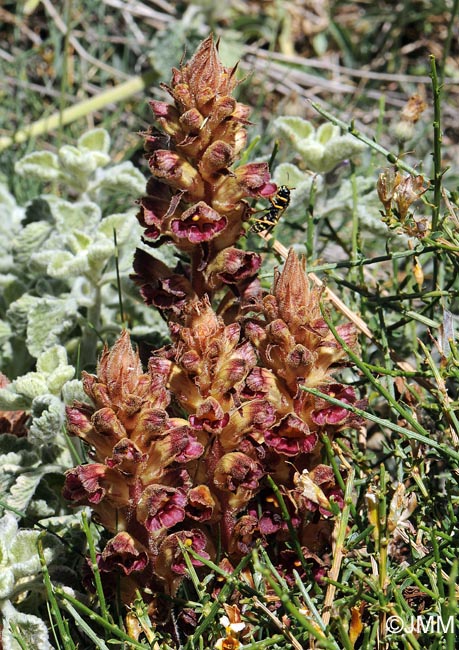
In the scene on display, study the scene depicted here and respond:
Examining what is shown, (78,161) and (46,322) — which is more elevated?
(78,161)

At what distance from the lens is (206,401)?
1778 mm

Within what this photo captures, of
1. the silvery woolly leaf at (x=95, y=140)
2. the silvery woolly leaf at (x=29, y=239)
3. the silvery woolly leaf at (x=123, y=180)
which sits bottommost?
the silvery woolly leaf at (x=29, y=239)

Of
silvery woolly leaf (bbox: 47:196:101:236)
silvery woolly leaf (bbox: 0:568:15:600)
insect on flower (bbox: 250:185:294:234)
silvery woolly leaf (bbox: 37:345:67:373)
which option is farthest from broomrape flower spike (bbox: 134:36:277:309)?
silvery woolly leaf (bbox: 47:196:101:236)

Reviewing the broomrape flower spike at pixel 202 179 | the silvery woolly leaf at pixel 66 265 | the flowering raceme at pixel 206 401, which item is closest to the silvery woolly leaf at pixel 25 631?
the flowering raceme at pixel 206 401

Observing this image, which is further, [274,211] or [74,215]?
[74,215]

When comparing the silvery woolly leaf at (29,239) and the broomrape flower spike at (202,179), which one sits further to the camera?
the silvery woolly leaf at (29,239)

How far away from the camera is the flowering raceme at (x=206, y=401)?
1.77 metres

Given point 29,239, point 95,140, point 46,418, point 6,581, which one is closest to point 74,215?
point 29,239

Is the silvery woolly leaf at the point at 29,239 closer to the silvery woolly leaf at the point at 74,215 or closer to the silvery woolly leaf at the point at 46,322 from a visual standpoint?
the silvery woolly leaf at the point at 74,215

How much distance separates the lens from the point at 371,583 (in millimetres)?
1735

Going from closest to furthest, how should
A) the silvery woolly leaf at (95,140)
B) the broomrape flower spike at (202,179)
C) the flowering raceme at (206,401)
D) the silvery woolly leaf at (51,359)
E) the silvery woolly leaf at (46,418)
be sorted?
the flowering raceme at (206,401), the broomrape flower spike at (202,179), the silvery woolly leaf at (46,418), the silvery woolly leaf at (51,359), the silvery woolly leaf at (95,140)

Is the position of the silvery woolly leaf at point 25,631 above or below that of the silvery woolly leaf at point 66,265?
below

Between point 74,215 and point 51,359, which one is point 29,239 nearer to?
point 74,215

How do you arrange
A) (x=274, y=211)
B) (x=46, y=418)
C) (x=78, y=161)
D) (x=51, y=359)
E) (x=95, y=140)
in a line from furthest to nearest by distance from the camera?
(x=95, y=140)
(x=78, y=161)
(x=51, y=359)
(x=274, y=211)
(x=46, y=418)
